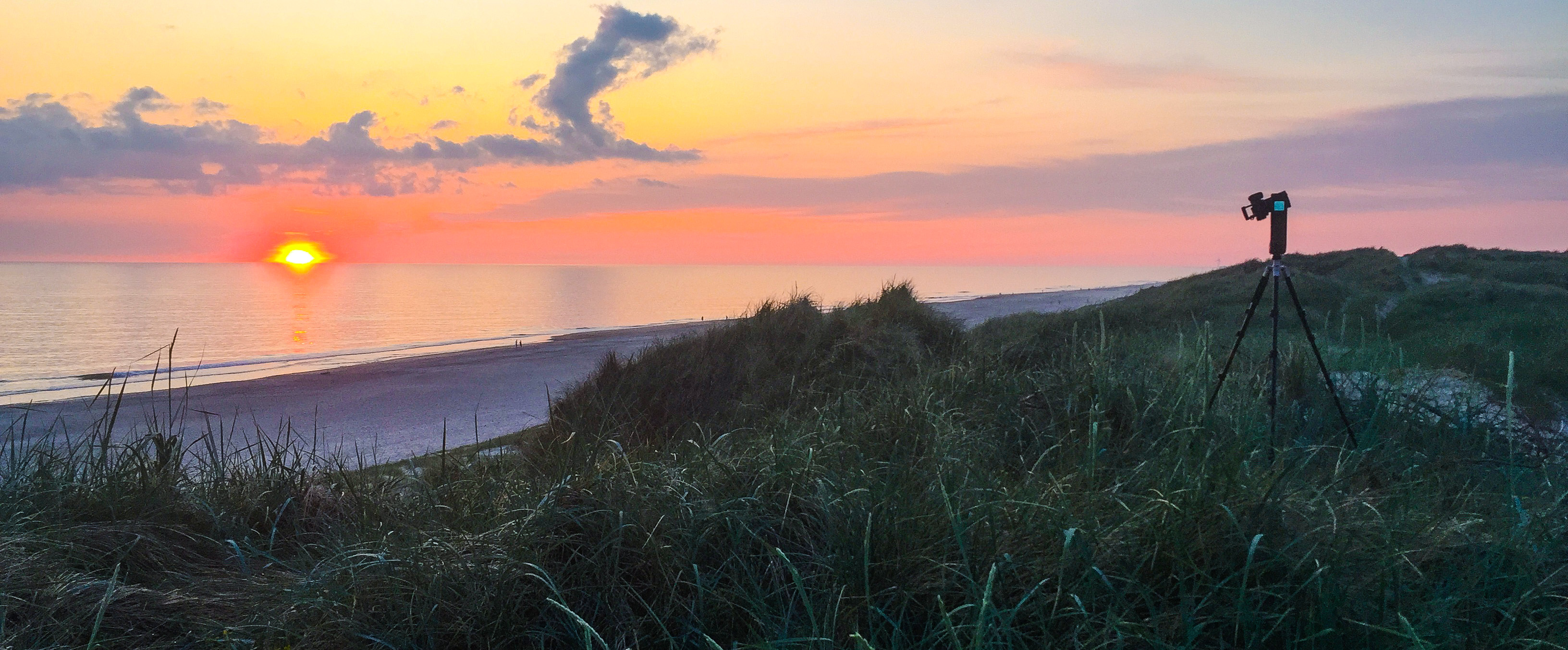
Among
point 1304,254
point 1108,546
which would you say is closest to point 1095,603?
point 1108,546

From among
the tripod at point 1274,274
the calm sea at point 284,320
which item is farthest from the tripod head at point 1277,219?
the calm sea at point 284,320

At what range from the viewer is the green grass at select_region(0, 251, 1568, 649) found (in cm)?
235

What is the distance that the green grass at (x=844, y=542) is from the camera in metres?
2.35

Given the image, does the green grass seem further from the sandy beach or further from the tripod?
the sandy beach

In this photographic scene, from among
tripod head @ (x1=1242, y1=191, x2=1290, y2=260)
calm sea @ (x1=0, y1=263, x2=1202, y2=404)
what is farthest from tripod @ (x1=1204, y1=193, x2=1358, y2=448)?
calm sea @ (x1=0, y1=263, x2=1202, y2=404)

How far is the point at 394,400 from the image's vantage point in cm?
1698

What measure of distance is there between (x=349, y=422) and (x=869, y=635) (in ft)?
46.8

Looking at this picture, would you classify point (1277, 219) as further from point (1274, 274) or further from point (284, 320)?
point (284, 320)

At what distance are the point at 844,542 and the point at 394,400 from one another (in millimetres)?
16601

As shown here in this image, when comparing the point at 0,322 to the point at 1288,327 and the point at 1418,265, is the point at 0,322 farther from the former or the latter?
the point at 1418,265

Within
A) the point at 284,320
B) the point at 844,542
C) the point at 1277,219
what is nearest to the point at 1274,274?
the point at 1277,219

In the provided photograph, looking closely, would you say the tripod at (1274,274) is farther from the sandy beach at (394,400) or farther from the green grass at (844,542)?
the sandy beach at (394,400)

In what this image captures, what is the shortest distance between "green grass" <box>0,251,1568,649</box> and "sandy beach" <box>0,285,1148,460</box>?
507cm

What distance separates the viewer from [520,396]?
17.2 meters
